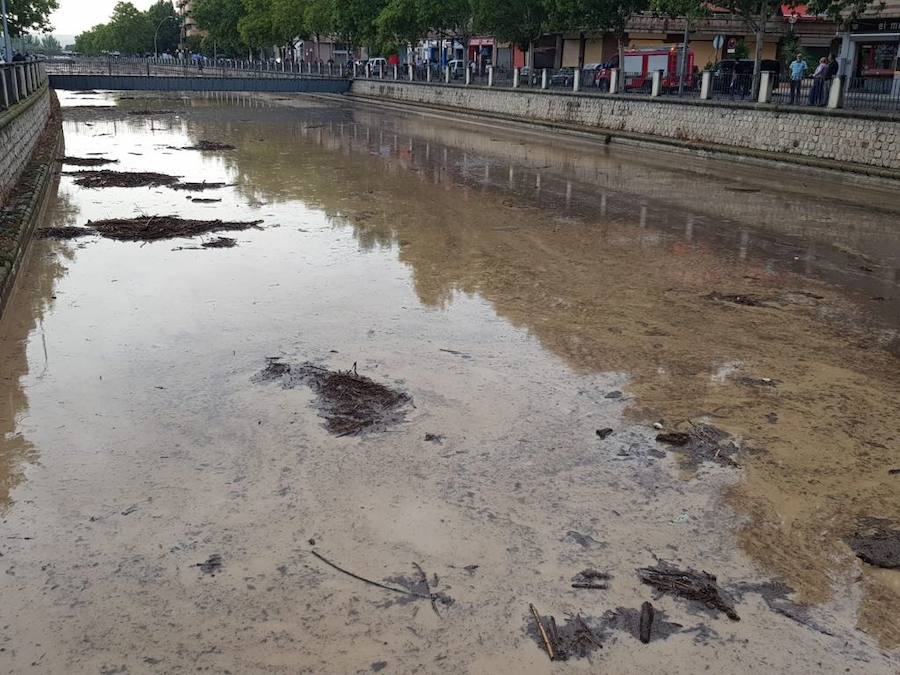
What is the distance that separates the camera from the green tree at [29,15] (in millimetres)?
50881

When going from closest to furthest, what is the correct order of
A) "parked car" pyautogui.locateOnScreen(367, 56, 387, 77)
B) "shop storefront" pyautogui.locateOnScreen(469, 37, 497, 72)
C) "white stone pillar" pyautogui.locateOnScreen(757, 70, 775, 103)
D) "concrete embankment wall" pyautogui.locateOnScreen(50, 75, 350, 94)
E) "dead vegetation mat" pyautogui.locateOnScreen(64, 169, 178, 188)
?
"dead vegetation mat" pyautogui.locateOnScreen(64, 169, 178, 188), "white stone pillar" pyautogui.locateOnScreen(757, 70, 775, 103), "concrete embankment wall" pyautogui.locateOnScreen(50, 75, 350, 94), "parked car" pyautogui.locateOnScreen(367, 56, 387, 77), "shop storefront" pyautogui.locateOnScreen(469, 37, 497, 72)

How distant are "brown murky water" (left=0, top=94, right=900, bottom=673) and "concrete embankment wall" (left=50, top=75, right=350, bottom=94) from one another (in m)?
43.8

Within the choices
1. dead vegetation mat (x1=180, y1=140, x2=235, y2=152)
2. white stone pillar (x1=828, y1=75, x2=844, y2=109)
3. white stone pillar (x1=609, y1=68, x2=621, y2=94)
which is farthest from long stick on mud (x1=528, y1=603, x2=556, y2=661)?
white stone pillar (x1=609, y1=68, x2=621, y2=94)

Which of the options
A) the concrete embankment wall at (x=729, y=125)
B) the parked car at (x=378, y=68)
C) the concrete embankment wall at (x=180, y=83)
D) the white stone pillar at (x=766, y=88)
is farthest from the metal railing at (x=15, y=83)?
the parked car at (x=378, y=68)

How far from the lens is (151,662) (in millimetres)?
3896

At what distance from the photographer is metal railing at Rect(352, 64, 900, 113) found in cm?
2270

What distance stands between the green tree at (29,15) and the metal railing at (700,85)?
24.0 m

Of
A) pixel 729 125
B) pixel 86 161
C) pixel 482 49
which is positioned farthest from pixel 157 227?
pixel 482 49

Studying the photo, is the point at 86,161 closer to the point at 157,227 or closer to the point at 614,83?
the point at 157,227

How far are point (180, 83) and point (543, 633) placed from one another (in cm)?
5585

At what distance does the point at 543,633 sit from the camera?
4.11m

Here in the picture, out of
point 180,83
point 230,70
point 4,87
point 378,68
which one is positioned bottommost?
point 180,83

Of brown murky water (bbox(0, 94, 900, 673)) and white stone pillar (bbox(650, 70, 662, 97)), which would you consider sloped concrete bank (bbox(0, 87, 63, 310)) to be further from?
white stone pillar (bbox(650, 70, 662, 97))

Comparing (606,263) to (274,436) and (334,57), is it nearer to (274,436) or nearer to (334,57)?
(274,436)
